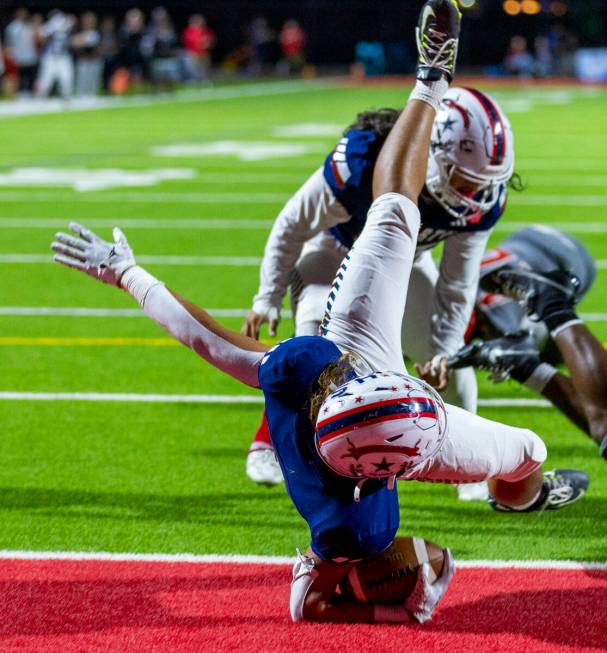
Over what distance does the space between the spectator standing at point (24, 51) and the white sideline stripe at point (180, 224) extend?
1881cm

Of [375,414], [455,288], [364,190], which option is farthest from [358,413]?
[455,288]

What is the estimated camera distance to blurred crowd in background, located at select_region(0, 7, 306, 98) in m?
29.1

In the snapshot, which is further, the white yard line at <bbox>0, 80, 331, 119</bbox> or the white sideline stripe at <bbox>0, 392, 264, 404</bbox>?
the white yard line at <bbox>0, 80, 331, 119</bbox>

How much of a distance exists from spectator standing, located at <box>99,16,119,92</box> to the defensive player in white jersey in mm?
28980

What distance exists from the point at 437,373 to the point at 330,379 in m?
1.46

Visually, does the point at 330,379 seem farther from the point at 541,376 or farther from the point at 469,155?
the point at 541,376

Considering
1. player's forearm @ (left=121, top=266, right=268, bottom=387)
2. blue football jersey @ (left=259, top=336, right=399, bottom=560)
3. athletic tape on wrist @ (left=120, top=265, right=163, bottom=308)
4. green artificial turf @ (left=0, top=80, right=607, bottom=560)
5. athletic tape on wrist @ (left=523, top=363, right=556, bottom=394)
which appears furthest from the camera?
athletic tape on wrist @ (left=523, top=363, right=556, bottom=394)

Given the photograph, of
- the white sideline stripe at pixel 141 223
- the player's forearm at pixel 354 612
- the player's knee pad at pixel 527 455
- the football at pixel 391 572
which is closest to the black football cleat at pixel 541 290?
the player's knee pad at pixel 527 455

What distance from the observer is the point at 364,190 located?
5.00 m

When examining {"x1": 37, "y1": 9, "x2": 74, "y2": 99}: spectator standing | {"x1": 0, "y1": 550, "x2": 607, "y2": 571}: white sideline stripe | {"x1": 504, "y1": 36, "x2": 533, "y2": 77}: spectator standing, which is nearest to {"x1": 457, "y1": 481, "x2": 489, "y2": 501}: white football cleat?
{"x1": 0, "y1": 550, "x2": 607, "y2": 571}: white sideline stripe

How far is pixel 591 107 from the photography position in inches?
1099

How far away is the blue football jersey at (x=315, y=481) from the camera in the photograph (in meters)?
3.71

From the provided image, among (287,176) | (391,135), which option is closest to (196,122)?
(287,176)

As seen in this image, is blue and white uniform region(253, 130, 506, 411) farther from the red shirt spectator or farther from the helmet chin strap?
the red shirt spectator
